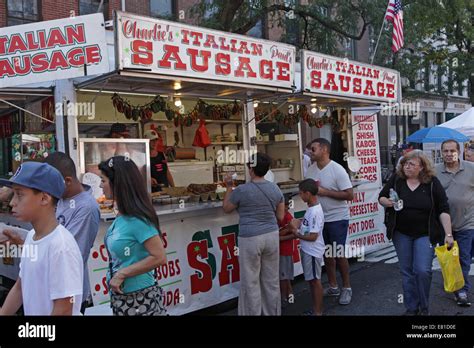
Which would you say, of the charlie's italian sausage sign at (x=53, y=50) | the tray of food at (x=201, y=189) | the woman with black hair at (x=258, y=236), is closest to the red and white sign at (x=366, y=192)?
the tray of food at (x=201, y=189)

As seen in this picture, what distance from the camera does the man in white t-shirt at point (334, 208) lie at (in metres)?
6.08

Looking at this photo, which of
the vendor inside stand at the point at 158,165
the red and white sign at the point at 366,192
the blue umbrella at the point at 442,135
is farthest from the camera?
the blue umbrella at the point at 442,135

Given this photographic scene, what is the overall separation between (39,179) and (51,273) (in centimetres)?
46

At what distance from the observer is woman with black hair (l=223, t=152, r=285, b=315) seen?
4.76 metres

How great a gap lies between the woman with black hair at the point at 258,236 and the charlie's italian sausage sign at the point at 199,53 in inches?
49.9

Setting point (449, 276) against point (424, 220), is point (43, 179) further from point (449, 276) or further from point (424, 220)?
point (449, 276)

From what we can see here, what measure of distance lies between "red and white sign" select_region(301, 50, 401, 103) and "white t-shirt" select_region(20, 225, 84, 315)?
4.96 m

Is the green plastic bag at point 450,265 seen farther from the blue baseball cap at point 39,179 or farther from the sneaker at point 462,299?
the blue baseball cap at point 39,179

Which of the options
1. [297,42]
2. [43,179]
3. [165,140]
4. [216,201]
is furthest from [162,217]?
[297,42]

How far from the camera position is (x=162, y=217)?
5.45 metres

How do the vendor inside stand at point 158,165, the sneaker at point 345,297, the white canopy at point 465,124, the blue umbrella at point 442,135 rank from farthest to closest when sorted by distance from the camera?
the white canopy at point 465,124
the blue umbrella at point 442,135
the vendor inside stand at point 158,165
the sneaker at point 345,297

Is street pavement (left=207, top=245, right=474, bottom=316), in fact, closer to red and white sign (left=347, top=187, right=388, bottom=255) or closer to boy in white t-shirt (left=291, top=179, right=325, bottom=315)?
boy in white t-shirt (left=291, top=179, right=325, bottom=315)

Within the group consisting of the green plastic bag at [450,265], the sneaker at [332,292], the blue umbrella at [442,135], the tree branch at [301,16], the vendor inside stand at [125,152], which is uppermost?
the tree branch at [301,16]

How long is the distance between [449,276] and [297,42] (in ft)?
36.7
